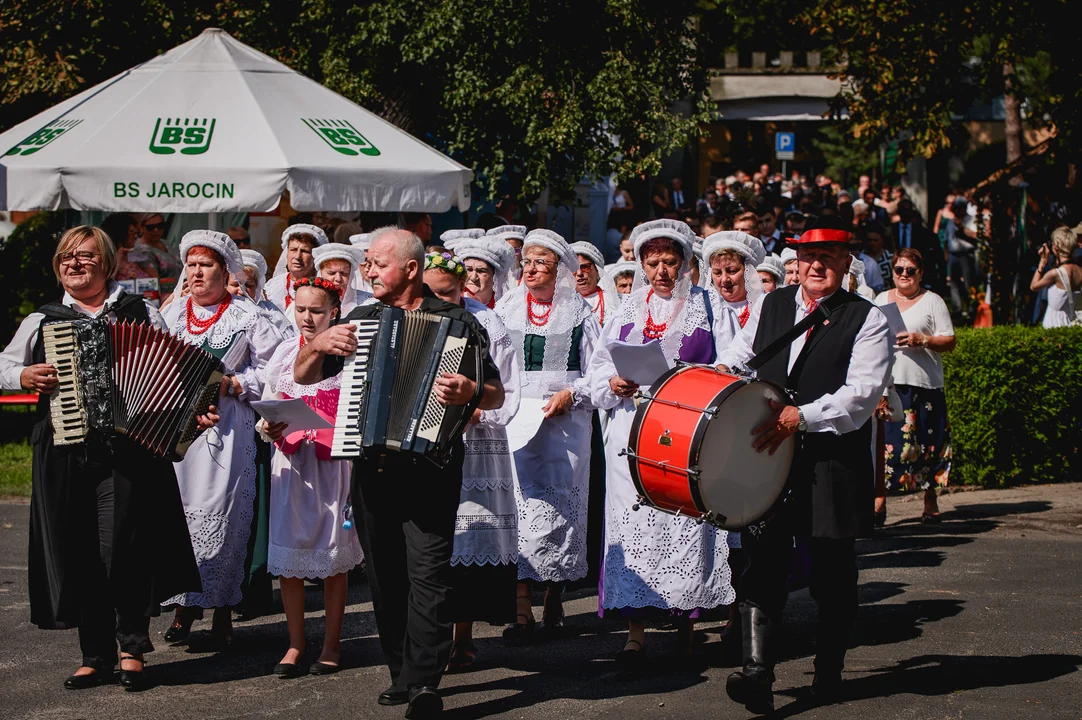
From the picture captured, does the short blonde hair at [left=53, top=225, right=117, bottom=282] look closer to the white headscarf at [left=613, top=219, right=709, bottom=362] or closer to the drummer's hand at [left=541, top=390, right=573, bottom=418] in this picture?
the drummer's hand at [left=541, top=390, right=573, bottom=418]

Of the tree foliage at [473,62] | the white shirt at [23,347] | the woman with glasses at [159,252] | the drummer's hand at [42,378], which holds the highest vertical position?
the tree foliage at [473,62]

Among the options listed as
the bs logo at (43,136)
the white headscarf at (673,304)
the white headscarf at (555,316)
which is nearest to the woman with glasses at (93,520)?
the white headscarf at (555,316)

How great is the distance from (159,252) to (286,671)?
6.20m

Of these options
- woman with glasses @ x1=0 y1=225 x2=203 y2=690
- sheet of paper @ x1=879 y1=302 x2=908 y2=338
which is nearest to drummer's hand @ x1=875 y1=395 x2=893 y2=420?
sheet of paper @ x1=879 y1=302 x2=908 y2=338

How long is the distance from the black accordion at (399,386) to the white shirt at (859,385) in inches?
60.0

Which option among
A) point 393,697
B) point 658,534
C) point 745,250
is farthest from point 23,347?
point 745,250

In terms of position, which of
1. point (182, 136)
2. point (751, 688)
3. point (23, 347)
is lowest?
point (751, 688)

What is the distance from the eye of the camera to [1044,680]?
256 inches

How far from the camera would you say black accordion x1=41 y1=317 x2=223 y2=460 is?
6180mm

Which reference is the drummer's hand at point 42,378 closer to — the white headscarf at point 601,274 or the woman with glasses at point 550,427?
the woman with glasses at point 550,427

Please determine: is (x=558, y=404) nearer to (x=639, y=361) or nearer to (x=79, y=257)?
(x=639, y=361)

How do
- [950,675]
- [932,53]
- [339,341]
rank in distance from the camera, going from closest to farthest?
[339,341], [950,675], [932,53]

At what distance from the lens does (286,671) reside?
22.0ft

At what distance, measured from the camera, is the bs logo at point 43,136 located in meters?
10.2
